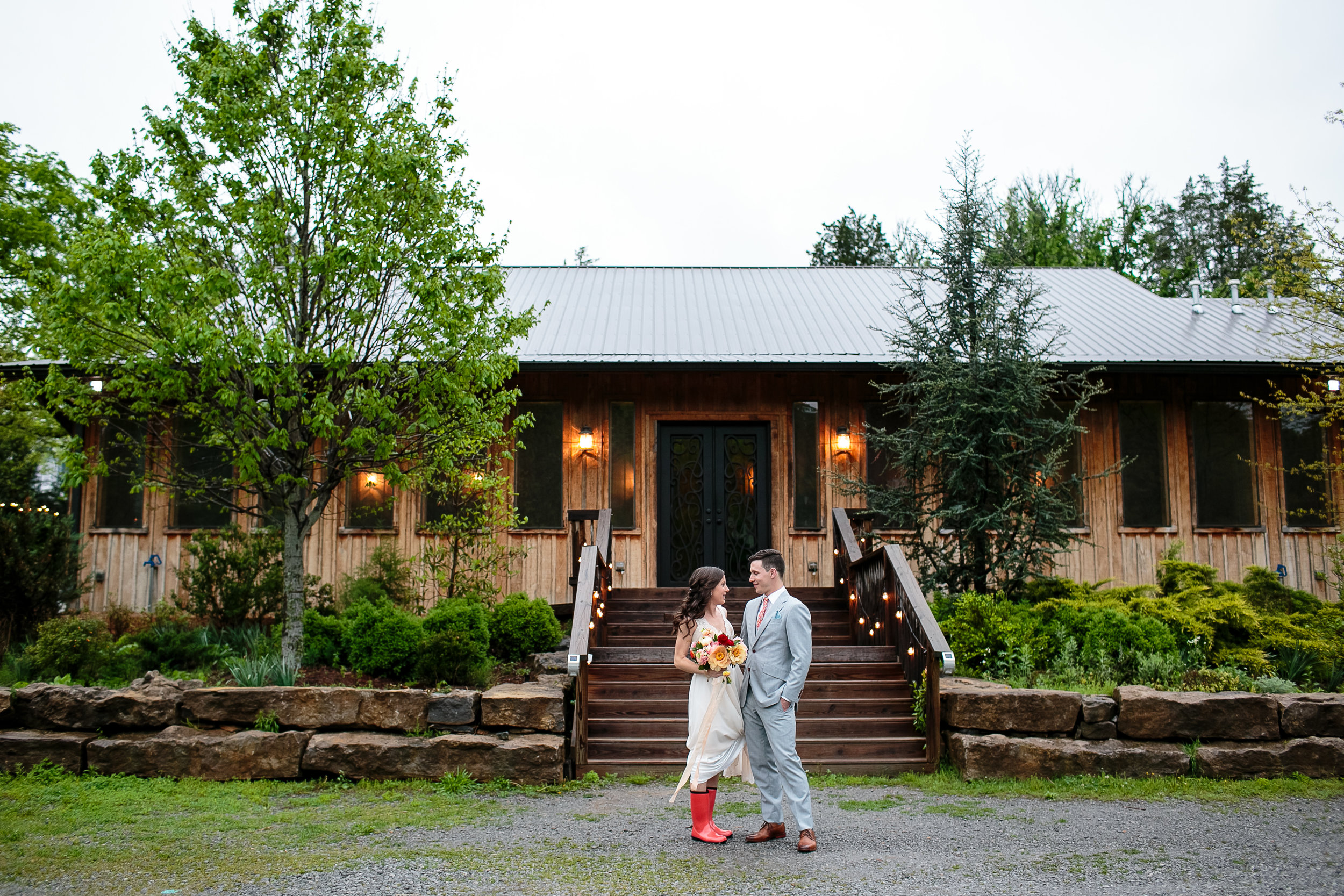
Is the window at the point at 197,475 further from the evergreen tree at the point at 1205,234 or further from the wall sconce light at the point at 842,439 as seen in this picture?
the evergreen tree at the point at 1205,234

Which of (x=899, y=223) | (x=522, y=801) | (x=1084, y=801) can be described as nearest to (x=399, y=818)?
(x=522, y=801)

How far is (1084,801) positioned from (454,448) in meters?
6.26

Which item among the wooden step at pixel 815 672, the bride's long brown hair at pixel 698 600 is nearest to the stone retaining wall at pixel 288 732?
the wooden step at pixel 815 672

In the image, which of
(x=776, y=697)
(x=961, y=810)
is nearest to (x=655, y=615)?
(x=961, y=810)

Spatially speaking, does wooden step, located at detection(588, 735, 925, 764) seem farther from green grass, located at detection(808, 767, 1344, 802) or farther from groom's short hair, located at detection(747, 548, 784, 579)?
groom's short hair, located at detection(747, 548, 784, 579)

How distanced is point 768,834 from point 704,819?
14.7 inches

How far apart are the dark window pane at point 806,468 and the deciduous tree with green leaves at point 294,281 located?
440 cm

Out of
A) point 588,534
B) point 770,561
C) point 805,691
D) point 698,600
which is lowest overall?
point 805,691

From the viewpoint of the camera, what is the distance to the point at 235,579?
10555 millimetres

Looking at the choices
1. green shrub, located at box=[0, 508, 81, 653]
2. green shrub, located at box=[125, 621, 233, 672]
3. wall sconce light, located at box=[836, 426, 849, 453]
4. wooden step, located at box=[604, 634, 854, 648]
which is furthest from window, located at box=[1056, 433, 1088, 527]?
green shrub, located at box=[0, 508, 81, 653]

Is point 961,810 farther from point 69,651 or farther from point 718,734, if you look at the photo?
point 69,651

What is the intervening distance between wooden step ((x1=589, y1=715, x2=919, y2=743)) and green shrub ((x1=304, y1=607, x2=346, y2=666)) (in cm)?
292

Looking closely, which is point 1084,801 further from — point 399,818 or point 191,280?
point 191,280

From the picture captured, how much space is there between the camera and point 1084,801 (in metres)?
6.29
